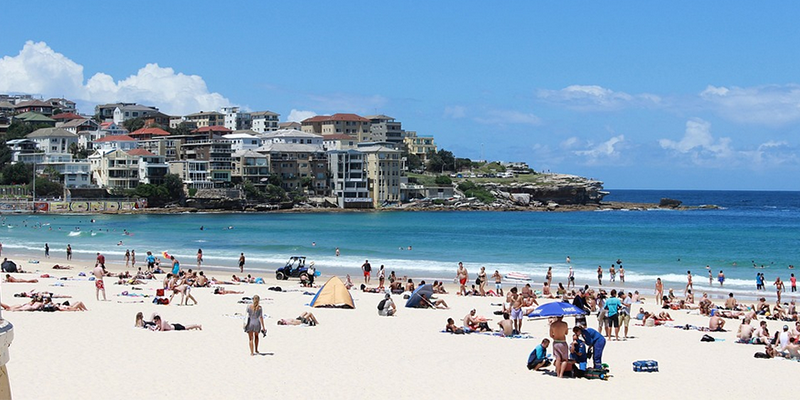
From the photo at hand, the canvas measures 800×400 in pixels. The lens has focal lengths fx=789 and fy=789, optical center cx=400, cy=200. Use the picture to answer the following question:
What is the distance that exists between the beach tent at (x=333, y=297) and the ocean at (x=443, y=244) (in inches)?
572

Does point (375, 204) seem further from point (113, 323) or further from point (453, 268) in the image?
point (113, 323)

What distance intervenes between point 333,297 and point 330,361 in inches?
285

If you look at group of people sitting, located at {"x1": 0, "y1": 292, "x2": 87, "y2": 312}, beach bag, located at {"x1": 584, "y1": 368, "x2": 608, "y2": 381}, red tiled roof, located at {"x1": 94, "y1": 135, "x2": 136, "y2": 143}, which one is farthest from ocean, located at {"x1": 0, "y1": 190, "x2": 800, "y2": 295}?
red tiled roof, located at {"x1": 94, "y1": 135, "x2": 136, "y2": 143}

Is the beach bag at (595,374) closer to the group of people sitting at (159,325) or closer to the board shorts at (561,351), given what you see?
the board shorts at (561,351)

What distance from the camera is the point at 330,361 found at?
13.4 m

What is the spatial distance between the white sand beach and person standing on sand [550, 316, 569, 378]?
21 cm

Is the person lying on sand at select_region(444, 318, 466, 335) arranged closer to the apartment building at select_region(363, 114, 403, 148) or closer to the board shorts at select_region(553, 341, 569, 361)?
the board shorts at select_region(553, 341, 569, 361)

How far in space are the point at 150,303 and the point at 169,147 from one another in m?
100.0

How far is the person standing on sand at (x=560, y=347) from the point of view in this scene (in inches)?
491

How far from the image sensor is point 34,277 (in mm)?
27656

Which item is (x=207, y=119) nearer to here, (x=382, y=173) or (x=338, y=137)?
(x=338, y=137)

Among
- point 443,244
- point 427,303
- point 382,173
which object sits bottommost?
point 443,244

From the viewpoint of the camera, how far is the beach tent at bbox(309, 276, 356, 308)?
20484 mm

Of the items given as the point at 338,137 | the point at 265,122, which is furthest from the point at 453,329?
the point at 265,122
